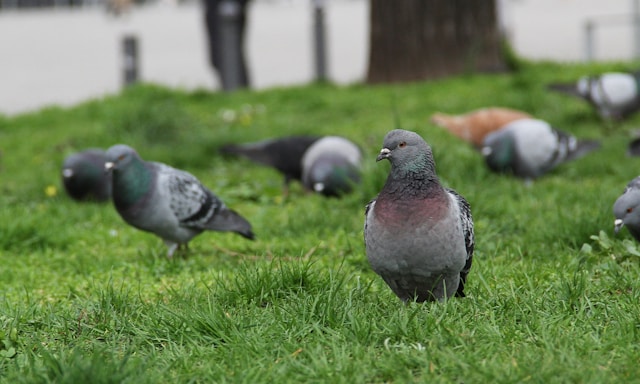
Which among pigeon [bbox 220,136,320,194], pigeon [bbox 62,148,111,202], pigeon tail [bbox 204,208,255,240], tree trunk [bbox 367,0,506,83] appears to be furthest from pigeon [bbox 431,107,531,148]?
pigeon tail [bbox 204,208,255,240]

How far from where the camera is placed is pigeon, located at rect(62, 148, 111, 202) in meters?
6.64

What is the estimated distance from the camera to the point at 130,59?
12375 millimetres

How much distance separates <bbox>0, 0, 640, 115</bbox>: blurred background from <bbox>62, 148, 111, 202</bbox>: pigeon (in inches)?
178

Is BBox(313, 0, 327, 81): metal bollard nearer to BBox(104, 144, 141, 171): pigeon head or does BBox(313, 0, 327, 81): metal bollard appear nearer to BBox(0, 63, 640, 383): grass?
BBox(0, 63, 640, 383): grass

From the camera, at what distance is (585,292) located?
371 centimetres

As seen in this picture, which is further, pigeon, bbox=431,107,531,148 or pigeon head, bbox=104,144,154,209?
pigeon, bbox=431,107,531,148

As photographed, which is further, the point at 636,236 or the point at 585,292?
the point at 636,236

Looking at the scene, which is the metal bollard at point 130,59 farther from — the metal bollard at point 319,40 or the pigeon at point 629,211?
the pigeon at point 629,211

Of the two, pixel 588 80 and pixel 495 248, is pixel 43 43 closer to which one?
pixel 588 80

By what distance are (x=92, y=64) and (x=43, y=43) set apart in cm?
344

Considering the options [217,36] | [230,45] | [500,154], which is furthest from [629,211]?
[217,36]

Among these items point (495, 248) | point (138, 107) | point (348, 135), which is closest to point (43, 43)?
point (138, 107)

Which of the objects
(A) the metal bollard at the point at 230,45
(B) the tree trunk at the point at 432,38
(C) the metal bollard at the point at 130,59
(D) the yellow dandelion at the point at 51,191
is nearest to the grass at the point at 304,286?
(D) the yellow dandelion at the point at 51,191

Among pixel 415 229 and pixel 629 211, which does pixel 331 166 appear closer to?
pixel 629 211
